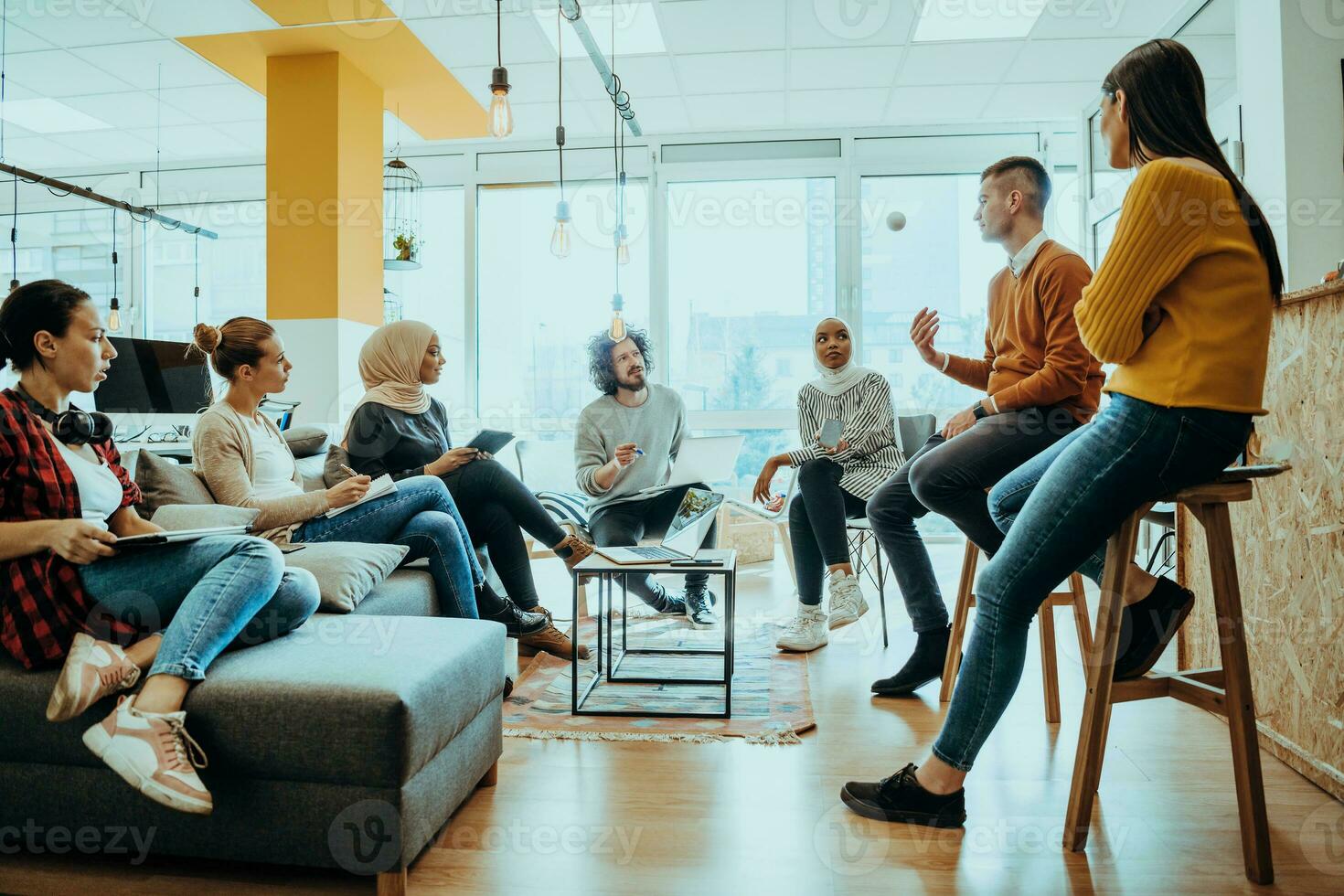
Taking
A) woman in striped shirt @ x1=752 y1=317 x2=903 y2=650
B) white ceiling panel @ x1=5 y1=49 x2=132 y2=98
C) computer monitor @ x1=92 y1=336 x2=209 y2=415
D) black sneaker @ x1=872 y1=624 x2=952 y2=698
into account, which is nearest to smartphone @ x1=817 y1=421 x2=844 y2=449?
woman in striped shirt @ x1=752 y1=317 x2=903 y2=650

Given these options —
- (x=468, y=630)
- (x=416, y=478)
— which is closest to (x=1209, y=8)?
(x=416, y=478)

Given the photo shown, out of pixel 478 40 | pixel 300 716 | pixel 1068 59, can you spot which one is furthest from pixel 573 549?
pixel 1068 59

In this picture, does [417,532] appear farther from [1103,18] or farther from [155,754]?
[1103,18]

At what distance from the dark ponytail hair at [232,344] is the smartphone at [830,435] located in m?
1.83

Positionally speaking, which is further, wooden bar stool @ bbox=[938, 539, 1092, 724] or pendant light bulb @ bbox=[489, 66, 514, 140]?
pendant light bulb @ bbox=[489, 66, 514, 140]

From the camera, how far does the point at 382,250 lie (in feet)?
16.4

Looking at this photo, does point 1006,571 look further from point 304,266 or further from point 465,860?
point 304,266

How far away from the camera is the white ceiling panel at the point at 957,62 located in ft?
14.8

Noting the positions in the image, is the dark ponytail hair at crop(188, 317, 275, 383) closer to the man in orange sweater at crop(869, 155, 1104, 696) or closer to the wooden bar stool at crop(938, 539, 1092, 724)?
the man in orange sweater at crop(869, 155, 1104, 696)

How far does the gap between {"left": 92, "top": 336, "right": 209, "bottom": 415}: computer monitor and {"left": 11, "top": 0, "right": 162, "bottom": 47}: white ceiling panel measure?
155 centimetres

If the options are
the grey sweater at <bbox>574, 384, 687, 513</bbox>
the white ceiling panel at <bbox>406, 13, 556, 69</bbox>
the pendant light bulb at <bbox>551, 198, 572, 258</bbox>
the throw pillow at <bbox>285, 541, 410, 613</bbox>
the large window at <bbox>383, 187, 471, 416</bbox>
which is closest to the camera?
the throw pillow at <bbox>285, 541, 410, 613</bbox>

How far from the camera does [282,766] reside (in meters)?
1.36

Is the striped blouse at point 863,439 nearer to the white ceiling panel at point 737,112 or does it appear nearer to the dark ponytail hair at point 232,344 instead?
the dark ponytail hair at point 232,344

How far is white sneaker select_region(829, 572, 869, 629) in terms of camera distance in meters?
2.89
